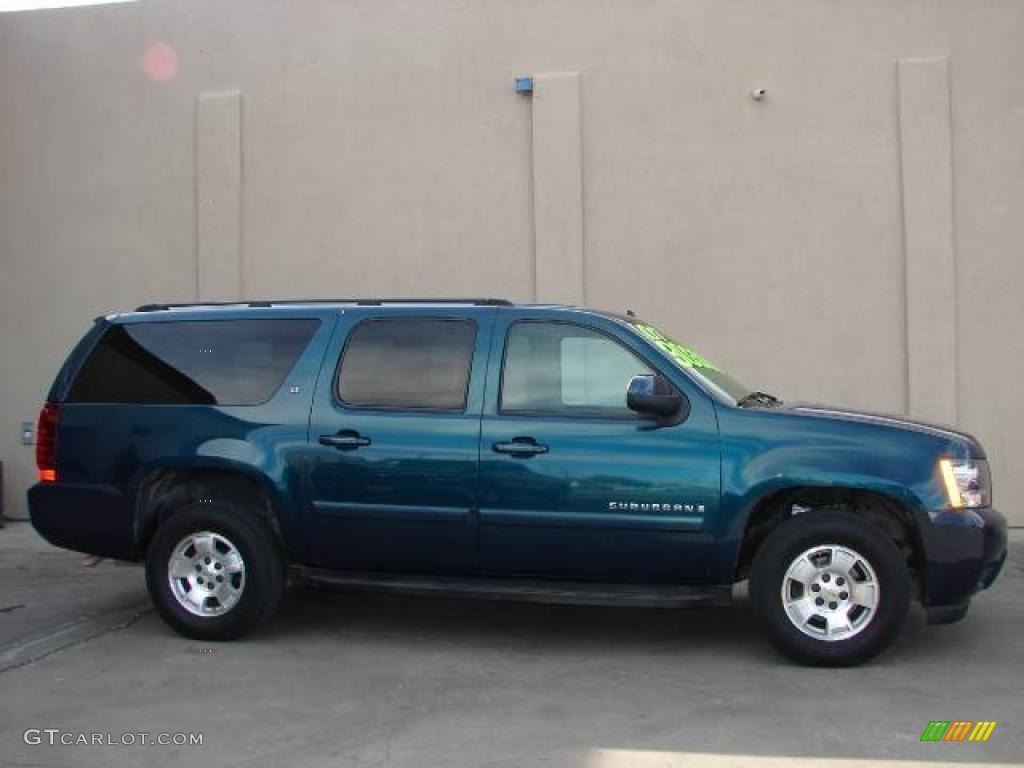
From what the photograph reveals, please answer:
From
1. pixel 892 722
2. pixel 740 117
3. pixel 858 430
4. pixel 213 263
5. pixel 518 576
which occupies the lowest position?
pixel 892 722

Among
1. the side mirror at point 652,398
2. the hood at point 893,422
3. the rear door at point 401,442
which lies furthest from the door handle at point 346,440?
the hood at point 893,422

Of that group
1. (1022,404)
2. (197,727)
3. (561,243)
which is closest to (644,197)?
(561,243)

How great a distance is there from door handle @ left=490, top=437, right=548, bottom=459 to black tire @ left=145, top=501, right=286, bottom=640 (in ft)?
4.90

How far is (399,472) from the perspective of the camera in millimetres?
5645

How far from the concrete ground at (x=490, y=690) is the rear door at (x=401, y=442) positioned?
0.64m

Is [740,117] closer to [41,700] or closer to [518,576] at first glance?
[518,576]

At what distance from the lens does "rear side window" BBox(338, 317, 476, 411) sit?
5.78m

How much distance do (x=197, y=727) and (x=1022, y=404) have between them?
7.99 metres

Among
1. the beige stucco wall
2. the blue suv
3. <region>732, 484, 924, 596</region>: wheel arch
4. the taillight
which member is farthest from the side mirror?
the beige stucco wall

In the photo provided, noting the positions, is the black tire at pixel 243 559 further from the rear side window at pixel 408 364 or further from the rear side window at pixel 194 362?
the rear side window at pixel 408 364

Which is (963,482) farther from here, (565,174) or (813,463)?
(565,174)

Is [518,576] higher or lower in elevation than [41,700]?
higher

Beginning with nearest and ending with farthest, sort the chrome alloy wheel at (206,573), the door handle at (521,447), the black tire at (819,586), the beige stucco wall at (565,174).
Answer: the black tire at (819,586)
the door handle at (521,447)
the chrome alloy wheel at (206,573)
the beige stucco wall at (565,174)

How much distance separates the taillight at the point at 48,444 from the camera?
243 inches
